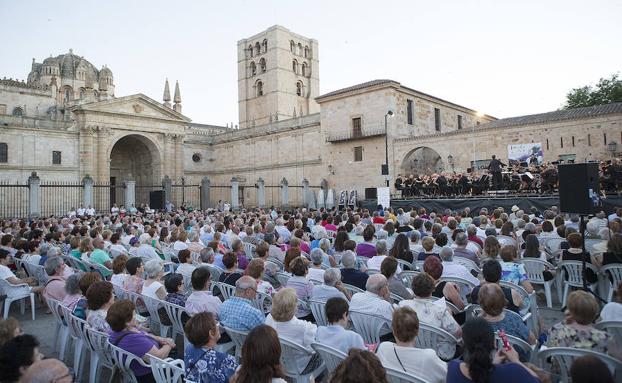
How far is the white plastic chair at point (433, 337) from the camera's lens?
3789 millimetres

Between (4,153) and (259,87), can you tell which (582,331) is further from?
(259,87)

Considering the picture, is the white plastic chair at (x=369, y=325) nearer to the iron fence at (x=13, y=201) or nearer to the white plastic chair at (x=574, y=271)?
the white plastic chair at (x=574, y=271)

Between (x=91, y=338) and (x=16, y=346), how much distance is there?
4.80 feet

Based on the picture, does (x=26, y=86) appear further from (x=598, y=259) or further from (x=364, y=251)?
(x=598, y=259)

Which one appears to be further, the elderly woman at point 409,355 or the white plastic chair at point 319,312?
the white plastic chair at point 319,312

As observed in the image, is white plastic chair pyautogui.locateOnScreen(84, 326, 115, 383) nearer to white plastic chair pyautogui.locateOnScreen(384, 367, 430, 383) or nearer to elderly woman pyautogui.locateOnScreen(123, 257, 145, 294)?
elderly woman pyautogui.locateOnScreen(123, 257, 145, 294)

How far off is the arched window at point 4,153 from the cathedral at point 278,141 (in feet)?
0.21

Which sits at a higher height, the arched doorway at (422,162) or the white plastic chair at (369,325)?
the arched doorway at (422,162)

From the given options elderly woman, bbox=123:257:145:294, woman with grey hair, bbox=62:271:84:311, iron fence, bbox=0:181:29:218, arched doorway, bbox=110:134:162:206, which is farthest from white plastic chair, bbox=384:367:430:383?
arched doorway, bbox=110:134:162:206

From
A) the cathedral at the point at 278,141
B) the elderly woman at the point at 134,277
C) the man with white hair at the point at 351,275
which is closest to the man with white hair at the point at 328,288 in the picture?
the man with white hair at the point at 351,275

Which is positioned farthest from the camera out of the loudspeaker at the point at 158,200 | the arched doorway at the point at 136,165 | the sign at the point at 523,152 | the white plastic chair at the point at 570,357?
the arched doorway at the point at 136,165

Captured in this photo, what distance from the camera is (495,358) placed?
2.94 meters

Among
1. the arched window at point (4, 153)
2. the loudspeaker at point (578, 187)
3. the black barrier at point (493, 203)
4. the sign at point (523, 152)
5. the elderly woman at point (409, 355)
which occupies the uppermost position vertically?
the arched window at point (4, 153)

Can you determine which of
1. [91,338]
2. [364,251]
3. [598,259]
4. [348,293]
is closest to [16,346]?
[91,338]
